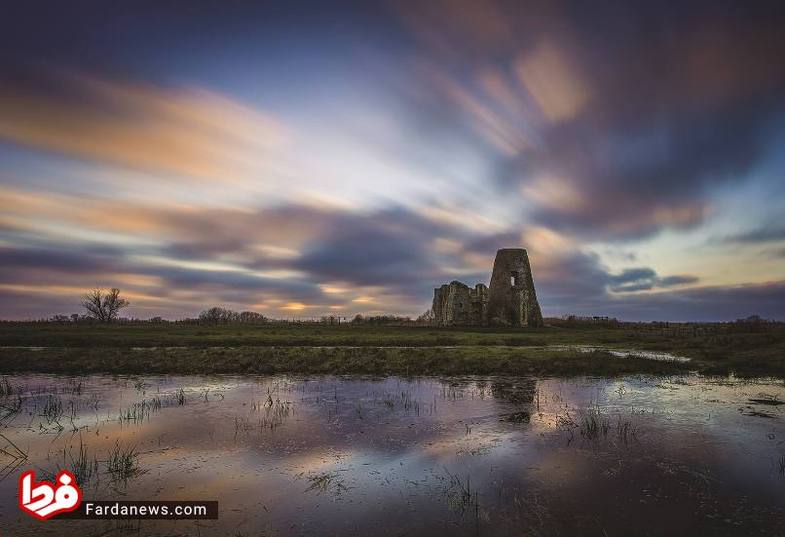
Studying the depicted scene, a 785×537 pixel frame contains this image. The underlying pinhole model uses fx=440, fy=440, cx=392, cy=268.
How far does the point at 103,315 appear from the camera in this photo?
7919 centimetres

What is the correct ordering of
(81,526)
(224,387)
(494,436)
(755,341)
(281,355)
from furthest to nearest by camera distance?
1. (755,341)
2. (281,355)
3. (224,387)
4. (494,436)
5. (81,526)

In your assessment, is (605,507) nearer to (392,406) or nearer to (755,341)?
(392,406)

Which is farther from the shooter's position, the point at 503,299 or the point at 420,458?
the point at 503,299

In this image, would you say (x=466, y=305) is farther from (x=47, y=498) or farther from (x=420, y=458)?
(x=47, y=498)

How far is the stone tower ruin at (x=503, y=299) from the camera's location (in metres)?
56.5

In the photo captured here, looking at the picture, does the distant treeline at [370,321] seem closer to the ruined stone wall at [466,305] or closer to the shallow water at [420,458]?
the ruined stone wall at [466,305]

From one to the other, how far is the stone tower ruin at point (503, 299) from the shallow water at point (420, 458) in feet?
132

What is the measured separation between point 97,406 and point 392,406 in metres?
9.22

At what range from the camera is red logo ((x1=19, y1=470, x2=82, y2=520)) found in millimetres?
6133

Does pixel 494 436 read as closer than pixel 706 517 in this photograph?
No

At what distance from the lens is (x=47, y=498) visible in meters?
6.43

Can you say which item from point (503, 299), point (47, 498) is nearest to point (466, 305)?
point (503, 299)

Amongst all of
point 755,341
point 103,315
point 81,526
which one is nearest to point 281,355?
point 81,526

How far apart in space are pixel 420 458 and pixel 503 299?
50104 millimetres
